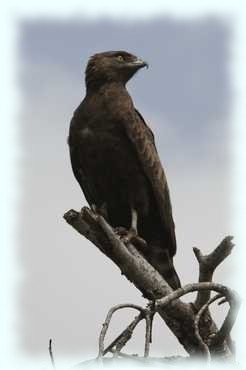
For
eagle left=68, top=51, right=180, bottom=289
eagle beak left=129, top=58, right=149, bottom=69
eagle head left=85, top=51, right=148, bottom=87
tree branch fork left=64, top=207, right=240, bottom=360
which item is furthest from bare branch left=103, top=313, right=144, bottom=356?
eagle beak left=129, top=58, right=149, bottom=69

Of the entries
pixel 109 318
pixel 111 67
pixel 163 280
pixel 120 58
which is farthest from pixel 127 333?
pixel 120 58

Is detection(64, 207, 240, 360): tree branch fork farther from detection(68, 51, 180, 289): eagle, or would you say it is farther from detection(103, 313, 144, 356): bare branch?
detection(68, 51, 180, 289): eagle

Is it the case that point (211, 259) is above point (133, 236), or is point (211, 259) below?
below

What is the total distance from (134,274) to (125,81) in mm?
3754

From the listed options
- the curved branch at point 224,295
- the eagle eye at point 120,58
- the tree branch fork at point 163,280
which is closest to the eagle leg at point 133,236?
the tree branch fork at point 163,280

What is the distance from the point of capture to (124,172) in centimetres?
909

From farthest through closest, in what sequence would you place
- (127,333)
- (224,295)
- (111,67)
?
(111,67) → (224,295) → (127,333)

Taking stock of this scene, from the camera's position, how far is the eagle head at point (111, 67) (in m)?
9.91

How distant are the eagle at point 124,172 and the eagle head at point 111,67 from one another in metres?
0.44

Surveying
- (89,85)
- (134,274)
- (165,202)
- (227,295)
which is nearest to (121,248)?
(134,274)

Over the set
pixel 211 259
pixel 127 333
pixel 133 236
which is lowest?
pixel 127 333

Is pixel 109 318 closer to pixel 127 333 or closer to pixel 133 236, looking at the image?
pixel 127 333

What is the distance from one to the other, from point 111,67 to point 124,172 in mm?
1612

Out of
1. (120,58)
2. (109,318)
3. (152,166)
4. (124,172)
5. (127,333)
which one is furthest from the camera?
(120,58)
